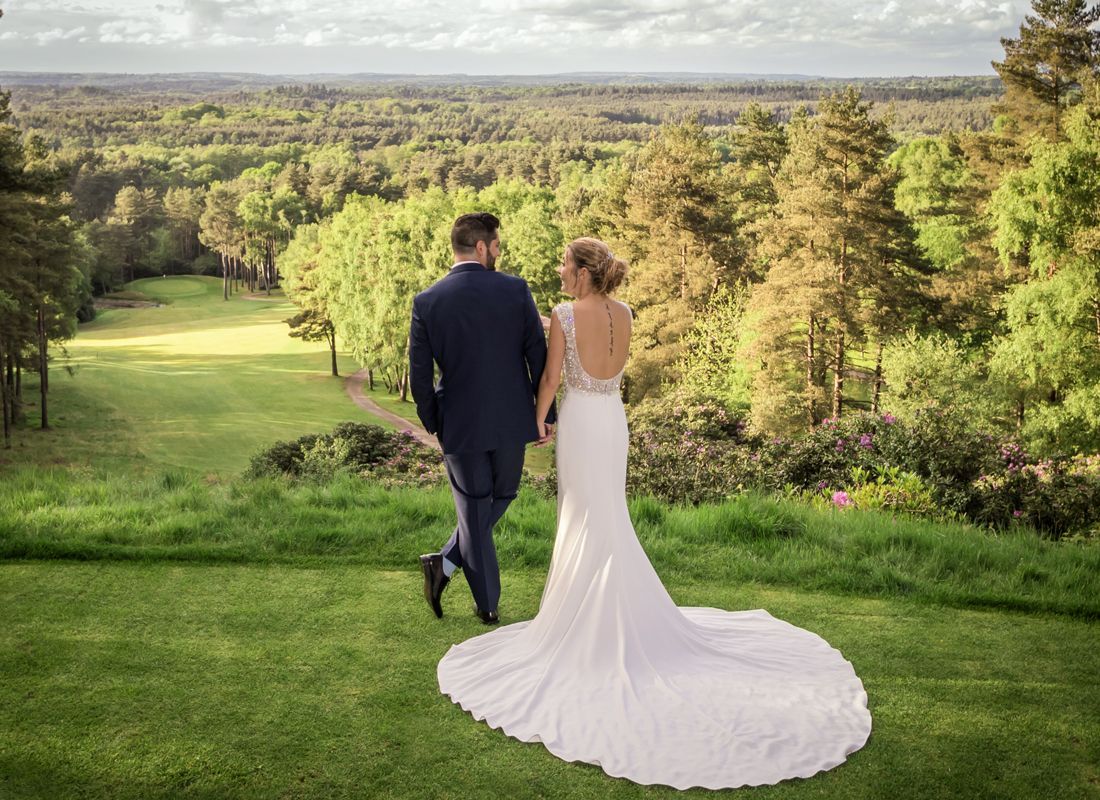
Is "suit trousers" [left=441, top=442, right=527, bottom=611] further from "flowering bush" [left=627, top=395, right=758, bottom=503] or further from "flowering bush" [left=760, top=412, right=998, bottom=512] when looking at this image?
"flowering bush" [left=760, top=412, right=998, bottom=512]

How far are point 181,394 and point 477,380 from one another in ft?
167

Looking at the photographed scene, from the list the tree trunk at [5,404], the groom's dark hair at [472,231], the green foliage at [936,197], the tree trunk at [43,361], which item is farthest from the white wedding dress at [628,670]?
the tree trunk at [43,361]

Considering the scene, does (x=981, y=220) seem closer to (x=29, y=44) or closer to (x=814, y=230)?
(x=814, y=230)

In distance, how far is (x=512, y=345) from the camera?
5594mm

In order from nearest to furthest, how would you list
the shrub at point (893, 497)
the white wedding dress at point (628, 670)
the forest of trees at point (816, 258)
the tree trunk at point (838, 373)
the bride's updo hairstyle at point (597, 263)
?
the white wedding dress at point (628, 670) → the bride's updo hairstyle at point (597, 263) → the shrub at point (893, 497) → the forest of trees at point (816, 258) → the tree trunk at point (838, 373)

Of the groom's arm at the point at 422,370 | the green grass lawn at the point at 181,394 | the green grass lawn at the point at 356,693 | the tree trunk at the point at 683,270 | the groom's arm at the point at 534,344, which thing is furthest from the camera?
the tree trunk at the point at 683,270

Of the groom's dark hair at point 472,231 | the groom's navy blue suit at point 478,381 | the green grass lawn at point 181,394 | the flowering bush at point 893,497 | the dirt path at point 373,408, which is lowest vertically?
the dirt path at point 373,408

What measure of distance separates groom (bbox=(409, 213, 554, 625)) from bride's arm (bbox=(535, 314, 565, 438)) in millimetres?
55

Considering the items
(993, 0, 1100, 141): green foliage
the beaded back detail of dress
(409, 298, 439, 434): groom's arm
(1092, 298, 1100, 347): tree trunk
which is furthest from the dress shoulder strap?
(993, 0, 1100, 141): green foliage

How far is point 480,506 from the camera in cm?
573

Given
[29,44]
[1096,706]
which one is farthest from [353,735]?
[29,44]

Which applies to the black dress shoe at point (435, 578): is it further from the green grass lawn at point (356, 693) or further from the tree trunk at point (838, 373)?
the tree trunk at point (838, 373)

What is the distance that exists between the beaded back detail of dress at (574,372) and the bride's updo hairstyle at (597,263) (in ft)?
0.78

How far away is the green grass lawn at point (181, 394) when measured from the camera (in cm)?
4003
